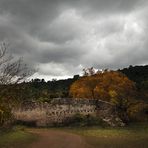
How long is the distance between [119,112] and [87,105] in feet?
12.9

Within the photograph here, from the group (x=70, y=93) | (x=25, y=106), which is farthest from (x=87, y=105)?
(x=70, y=93)

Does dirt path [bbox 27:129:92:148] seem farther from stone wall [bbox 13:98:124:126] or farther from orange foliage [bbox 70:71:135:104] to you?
orange foliage [bbox 70:71:135:104]

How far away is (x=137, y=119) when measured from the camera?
4419 cm

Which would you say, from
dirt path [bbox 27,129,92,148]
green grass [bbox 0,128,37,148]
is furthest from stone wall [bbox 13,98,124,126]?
dirt path [bbox 27,129,92,148]

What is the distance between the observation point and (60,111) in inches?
1804

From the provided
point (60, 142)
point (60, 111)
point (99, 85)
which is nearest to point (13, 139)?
point (60, 142)

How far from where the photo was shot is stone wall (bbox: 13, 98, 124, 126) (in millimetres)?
44812

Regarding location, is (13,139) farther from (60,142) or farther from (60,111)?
(60,111)

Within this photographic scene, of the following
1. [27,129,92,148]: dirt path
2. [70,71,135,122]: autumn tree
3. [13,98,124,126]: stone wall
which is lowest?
[27,129,92,148]: dirt path

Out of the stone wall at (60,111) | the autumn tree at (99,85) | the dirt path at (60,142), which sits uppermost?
the autumn tree at (99,85)

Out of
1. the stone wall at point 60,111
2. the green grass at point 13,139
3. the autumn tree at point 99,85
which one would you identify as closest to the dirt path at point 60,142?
the green grass at point 13,139

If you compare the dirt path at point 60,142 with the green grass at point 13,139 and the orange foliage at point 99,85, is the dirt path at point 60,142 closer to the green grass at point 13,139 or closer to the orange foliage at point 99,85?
the green grass at point 13,139

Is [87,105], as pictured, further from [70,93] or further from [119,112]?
[70,93]

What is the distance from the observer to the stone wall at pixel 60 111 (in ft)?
147
